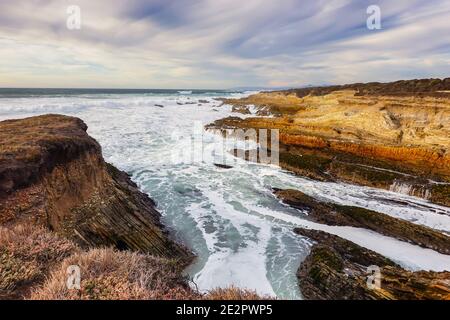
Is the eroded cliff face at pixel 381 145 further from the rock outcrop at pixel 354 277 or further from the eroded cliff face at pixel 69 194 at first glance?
A: the eroded cliff face at pixel 69 194

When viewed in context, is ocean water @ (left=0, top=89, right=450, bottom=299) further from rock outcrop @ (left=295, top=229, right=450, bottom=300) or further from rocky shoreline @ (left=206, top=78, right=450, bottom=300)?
rocky shoreline @ (left=206, top=78, right=450, bottom=300)

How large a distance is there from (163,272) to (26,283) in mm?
2015

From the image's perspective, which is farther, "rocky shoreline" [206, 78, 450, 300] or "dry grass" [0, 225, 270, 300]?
"rocky shoreline" [206, 78, 450, 300]

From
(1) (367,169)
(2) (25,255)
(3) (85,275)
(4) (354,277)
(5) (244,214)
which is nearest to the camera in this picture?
(3) (85,275)

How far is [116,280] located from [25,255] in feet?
6.37

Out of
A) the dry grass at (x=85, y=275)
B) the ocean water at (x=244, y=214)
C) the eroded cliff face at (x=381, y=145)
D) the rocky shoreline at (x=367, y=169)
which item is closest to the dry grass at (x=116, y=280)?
the dry grass at (x=85, y=275)

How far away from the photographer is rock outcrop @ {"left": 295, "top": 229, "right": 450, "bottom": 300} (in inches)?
249

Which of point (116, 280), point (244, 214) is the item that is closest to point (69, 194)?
point (116, 280)

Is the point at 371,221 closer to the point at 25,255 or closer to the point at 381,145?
the point at 381,145

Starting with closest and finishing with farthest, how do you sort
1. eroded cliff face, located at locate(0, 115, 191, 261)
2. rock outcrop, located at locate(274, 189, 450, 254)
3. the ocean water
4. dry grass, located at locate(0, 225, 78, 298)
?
dry grass, located at locate(0, 225, 78, 298) < eroded cliff face, located at locate(0, 115, 191, 261) < the ocean water < rock outcrop, located at locate(274, 189, 450, 254)

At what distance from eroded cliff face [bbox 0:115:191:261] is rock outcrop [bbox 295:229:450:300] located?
3800 mm

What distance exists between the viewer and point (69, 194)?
8.96 metres

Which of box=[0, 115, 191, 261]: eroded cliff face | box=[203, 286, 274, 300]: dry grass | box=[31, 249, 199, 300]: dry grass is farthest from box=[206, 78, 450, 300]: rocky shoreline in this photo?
box=[0, 115, 191, 261]: eroded cliff face
